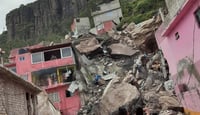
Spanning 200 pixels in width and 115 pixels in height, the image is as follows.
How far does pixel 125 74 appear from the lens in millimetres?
29844

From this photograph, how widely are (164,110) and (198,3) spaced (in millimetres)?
9654

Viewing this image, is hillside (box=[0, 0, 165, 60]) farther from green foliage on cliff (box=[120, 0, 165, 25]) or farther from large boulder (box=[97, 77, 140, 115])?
large boulder (box=[97, 77, 140, 115])

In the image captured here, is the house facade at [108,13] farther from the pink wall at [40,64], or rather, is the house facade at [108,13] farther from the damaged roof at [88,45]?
the pink wall at [40,64]

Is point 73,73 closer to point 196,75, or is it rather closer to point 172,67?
point 172,67

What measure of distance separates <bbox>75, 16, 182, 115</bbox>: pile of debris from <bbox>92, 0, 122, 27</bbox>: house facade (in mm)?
12449

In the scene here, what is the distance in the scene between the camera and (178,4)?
1438 centimetres

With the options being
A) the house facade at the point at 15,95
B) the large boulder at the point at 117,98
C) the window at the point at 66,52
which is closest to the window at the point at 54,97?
the window at the point at 66,52

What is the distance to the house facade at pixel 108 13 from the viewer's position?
5388cm

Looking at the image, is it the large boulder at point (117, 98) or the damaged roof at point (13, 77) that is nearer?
the damaged roof at point (13, 77)

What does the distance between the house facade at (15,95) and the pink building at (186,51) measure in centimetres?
782

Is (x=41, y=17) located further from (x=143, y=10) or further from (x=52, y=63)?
(x=52, y=63)

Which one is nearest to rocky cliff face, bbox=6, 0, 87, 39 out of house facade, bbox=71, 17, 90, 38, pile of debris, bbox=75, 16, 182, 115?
house facade, bbox=71, 17, 90, 38

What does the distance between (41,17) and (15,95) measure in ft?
259

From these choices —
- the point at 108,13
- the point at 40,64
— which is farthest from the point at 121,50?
the point at 108,13
